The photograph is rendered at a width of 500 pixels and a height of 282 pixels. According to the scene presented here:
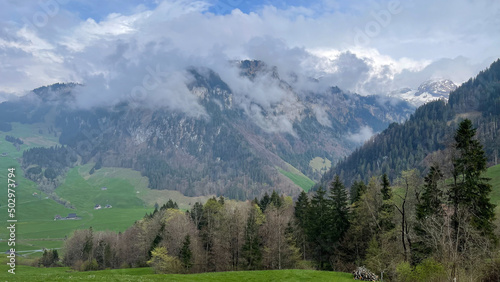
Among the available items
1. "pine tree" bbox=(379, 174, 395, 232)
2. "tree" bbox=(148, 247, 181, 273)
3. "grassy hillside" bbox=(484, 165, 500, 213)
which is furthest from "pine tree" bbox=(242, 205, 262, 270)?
"grassy hillside" bbox=(484, 165, 500, 213)

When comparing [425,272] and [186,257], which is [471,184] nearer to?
[425,272]

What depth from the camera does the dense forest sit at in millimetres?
35531

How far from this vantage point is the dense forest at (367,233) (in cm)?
3553

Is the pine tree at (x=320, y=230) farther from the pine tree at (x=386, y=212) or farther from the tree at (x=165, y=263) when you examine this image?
the tree at (x=165, y=263)

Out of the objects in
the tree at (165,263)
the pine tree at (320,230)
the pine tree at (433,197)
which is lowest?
the tree at (165,263)

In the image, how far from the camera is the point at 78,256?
4838 inches

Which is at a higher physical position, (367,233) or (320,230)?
(367,233)

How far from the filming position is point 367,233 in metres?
62.7

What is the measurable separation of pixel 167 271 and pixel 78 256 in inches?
2938

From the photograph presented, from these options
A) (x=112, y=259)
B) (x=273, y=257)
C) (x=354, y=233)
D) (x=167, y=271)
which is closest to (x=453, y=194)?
(x=354, y=233)

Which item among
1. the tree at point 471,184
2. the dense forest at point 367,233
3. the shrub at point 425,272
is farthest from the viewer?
the tree at point 471,184

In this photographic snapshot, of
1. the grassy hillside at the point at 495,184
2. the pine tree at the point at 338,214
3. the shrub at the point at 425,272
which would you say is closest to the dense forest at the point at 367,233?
the shrub at the point at 425,272

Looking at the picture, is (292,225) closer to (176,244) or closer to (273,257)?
(273,257)

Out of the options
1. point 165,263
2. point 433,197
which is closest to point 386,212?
point 433,197
